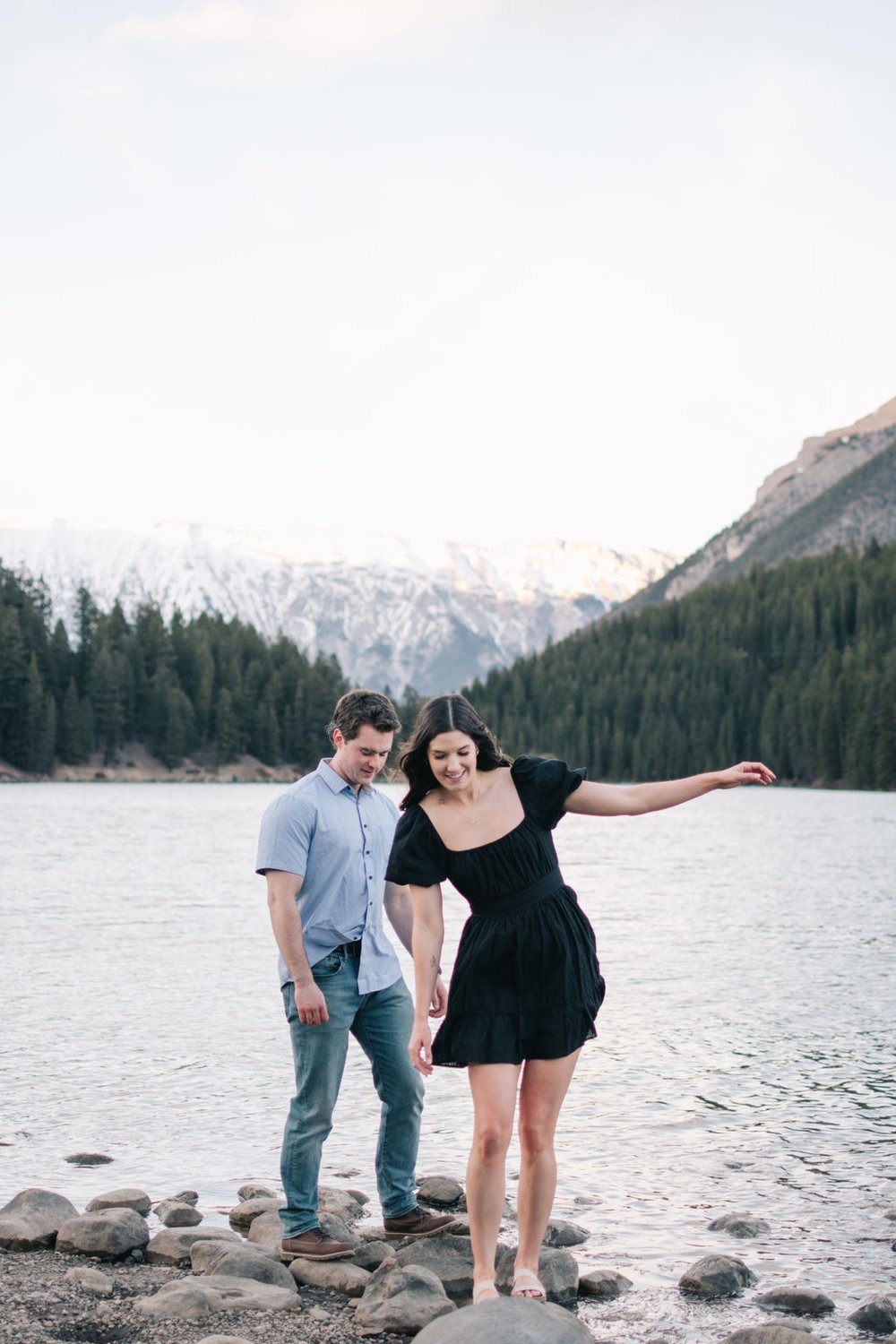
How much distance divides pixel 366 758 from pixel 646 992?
16.1m

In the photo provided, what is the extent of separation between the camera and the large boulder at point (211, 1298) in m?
8.39

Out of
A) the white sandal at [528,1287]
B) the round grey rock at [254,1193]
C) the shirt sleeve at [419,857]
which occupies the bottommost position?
the round grey rock at [254,1193]

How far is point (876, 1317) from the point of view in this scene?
913 cm

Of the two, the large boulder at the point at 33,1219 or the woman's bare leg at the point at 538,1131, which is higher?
the woman's bare leg at the point at 538,1131

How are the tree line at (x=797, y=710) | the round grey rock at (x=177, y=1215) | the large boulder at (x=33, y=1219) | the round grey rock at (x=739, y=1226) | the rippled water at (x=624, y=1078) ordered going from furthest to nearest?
the tree line at (x=797, y=710) < the rippled water at (x=624, y=1078) < the round grey rock at (x=739, y=1226) < the round grey rock at (x=177, y=1215) < the large boulder at (x=33, y=1219)

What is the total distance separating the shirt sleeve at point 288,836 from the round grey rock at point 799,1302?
415cm

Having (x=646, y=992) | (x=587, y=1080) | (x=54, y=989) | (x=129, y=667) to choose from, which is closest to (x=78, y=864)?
(x=54, y=989)

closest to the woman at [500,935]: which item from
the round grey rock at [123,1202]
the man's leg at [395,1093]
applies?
the man's leg at [395,1093]

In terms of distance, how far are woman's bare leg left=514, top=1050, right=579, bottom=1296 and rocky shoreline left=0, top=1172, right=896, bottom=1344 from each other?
1.79 feet

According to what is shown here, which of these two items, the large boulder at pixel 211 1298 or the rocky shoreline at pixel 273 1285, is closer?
the rocky shoreline at pixel 273 1285

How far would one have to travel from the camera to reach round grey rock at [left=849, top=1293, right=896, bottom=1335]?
9.07 meters

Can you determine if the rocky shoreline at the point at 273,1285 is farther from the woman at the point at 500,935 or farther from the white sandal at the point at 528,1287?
the woman at the point at 500,935

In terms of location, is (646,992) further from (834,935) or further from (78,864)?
(78,864)

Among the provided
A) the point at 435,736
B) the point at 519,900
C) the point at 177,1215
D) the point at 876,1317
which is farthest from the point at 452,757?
the point at 177,1215
